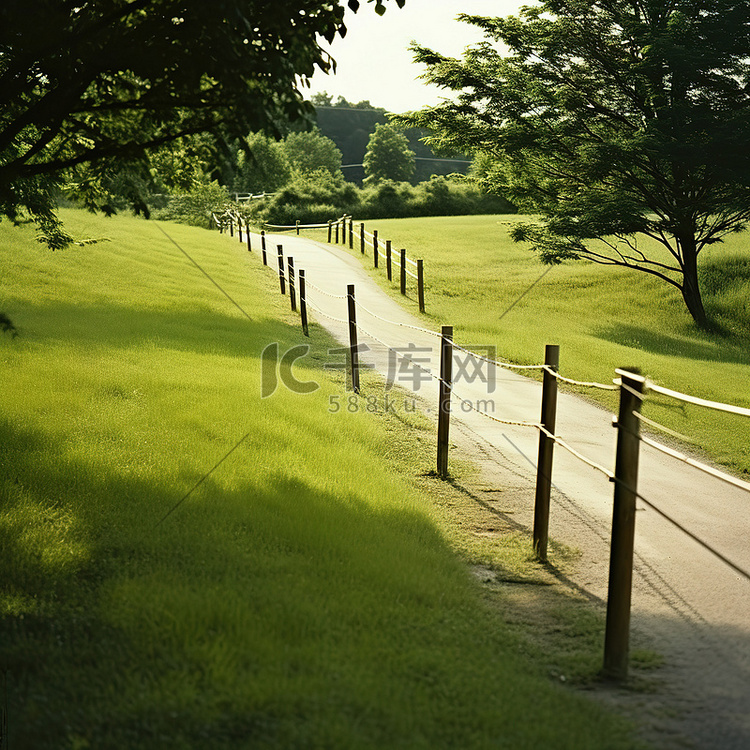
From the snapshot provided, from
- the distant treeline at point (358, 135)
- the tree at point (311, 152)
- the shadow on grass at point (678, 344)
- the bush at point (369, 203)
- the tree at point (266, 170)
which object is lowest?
the shadow on grass at point (678, 344)

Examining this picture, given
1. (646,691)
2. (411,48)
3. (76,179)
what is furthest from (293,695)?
(411,48)

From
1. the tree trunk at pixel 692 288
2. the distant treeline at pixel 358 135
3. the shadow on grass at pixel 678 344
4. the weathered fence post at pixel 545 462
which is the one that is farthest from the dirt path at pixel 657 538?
the distant treeline at pixel 358 135

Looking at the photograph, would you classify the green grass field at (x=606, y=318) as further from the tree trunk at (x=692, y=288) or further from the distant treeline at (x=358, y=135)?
the distant treeline at (x=358, y=135)

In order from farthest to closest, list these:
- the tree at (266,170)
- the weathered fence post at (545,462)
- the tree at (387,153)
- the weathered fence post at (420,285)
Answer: the tree at (387,153) → the tree at (266,170) → the weathered fence post at (420,285) → the weathered fence post at (545,462)

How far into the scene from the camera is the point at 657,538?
21.6 feet

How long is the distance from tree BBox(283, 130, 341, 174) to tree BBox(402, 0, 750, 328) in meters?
75.4

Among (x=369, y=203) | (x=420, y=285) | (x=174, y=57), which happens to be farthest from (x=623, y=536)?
(x=369, y=203)

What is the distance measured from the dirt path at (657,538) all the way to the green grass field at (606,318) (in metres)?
1.16

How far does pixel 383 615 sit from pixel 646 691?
151 centimetres

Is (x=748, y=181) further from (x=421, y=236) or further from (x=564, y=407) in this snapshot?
(x=421, y=236)

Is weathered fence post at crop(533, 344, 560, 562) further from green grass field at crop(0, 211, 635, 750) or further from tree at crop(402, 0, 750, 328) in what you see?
tree at crop(402, 0, 750, 328)

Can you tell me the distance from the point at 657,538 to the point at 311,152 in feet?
327

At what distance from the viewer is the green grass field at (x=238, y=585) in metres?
3.25

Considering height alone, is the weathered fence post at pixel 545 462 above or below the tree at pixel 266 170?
below
